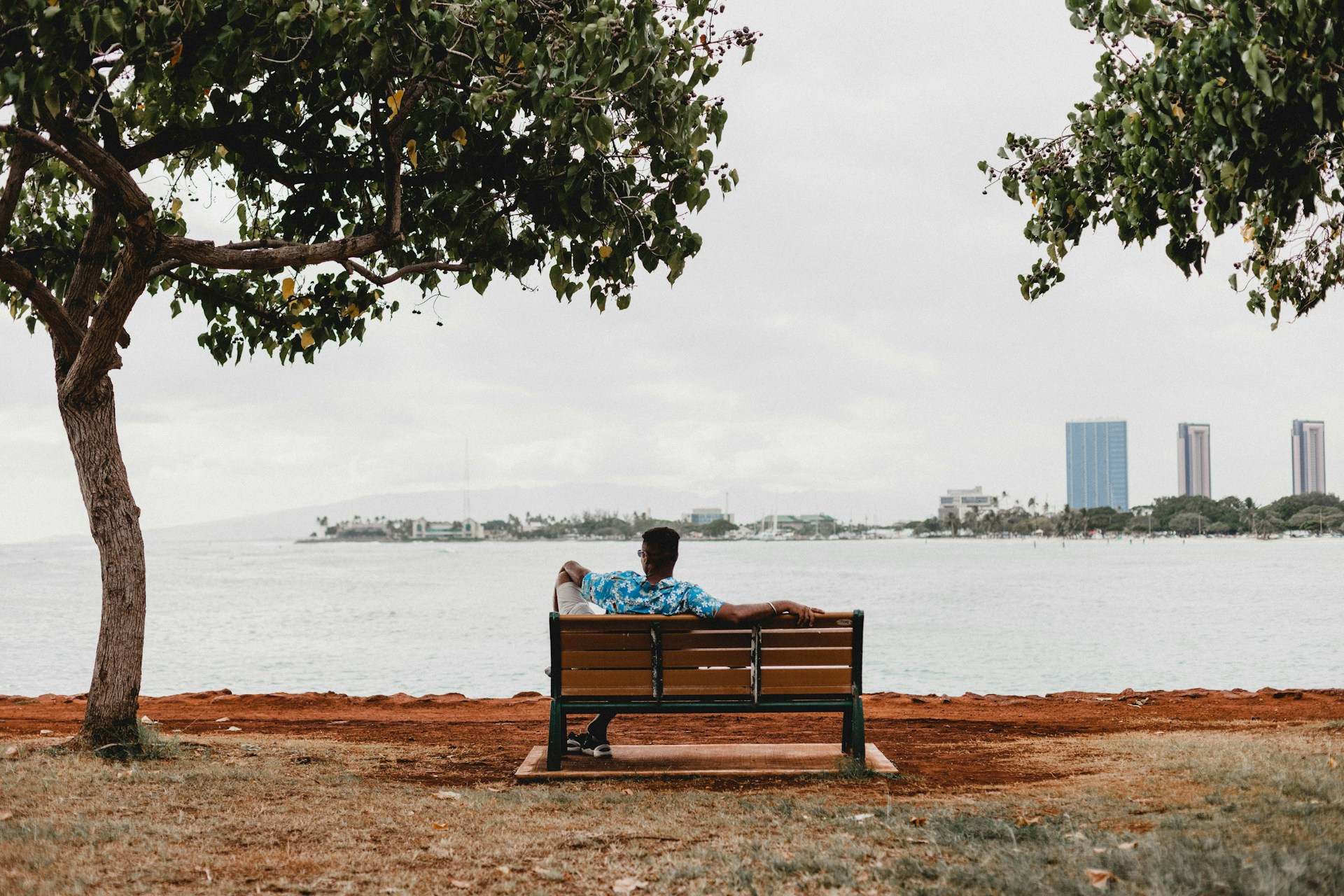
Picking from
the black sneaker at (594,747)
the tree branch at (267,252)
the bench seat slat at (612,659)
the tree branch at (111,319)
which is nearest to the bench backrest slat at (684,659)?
the bench seat slat at (612,659)

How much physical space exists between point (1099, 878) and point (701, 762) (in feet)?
10.1

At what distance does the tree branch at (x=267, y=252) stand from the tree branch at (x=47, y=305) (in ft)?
3.27

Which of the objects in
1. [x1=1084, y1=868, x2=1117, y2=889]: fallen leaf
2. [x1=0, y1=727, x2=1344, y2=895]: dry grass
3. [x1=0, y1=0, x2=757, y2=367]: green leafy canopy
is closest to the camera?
[x1=1084, y1=868, x2=1117, y2=889]: fallen leaf

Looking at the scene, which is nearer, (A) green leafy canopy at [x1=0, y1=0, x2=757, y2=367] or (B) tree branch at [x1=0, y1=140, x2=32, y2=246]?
(A) green leafy canopy at [x1=0, y1=0, x2=757, y2=367]

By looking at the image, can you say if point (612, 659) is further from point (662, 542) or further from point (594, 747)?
point (594, 747)

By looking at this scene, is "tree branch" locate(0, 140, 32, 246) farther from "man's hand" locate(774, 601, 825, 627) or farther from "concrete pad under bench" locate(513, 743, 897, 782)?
"man's hand" locate(774, 601, 825, 627)

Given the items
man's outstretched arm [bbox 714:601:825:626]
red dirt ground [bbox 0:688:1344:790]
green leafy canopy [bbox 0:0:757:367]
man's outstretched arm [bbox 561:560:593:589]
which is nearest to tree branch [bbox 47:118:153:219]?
green leafy canopy [bbox 0:0:757:367]

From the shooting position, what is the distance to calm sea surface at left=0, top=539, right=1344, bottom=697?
24.1 meters

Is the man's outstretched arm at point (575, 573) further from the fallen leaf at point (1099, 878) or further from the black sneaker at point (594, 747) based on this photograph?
the fallen leaf at point (1099, 878)

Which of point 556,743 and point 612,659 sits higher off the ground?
point 612,659

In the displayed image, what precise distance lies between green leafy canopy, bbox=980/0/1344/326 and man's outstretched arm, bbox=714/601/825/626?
2.70m

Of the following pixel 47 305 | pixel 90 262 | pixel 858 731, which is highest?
pixel 90 262

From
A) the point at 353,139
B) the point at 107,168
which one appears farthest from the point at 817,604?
the point at 107,168

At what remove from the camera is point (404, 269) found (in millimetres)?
7676
